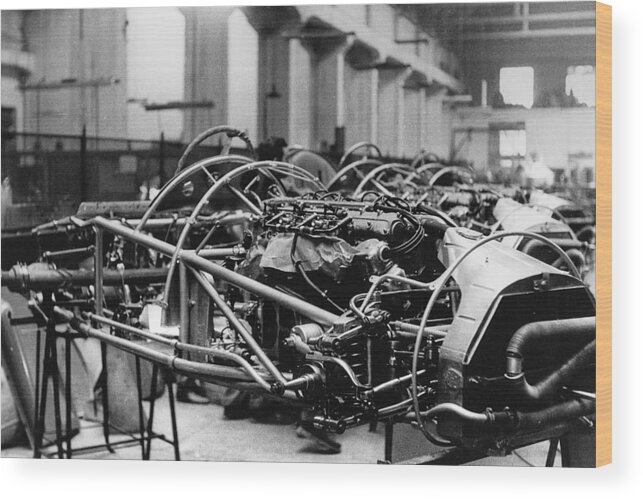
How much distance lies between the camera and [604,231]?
412 cm

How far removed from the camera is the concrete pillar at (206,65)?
4668 millimetres

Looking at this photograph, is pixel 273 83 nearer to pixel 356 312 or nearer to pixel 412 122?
pixel 412 122

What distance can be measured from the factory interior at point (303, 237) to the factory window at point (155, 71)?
0.02m

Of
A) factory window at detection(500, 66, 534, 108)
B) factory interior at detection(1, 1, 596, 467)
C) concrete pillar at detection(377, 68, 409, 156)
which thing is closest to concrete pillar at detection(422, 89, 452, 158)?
factory interior at detection(1, 1, 596, 467)

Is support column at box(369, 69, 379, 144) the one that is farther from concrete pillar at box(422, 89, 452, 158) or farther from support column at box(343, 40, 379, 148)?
concrete pillar at box(422, 89, 452, 158)

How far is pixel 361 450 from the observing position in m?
5.57

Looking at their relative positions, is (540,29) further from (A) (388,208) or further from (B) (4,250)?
(B) (4,250)

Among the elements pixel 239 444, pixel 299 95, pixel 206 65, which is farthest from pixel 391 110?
pixel 239 444

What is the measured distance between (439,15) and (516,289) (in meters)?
1.77

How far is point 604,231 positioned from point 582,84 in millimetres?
783

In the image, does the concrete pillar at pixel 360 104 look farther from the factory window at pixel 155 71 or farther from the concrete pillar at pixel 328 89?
the factory window at pixel 155 71

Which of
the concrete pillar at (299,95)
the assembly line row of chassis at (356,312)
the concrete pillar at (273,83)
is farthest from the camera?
the concrete pillar at (299,95)

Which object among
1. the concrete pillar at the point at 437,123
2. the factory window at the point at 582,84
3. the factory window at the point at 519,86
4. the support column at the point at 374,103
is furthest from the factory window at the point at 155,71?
the factory window at the point at 582,84

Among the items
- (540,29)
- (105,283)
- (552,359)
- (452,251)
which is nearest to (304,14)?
(540,29)
